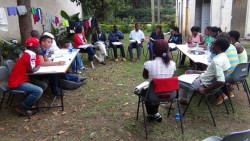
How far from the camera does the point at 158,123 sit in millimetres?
4227

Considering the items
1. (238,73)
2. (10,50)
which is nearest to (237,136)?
(238,73)

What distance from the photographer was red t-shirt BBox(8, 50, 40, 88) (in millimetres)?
4398

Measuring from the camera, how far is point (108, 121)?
436cm

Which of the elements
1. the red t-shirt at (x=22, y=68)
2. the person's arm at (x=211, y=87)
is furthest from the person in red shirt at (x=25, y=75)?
the person's arm at (x=211, y=87)

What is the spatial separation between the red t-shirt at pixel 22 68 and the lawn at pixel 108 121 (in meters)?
0.66

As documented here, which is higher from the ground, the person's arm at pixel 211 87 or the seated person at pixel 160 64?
the seated person at pixel 160 64

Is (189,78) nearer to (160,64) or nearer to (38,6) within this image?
(160,64)

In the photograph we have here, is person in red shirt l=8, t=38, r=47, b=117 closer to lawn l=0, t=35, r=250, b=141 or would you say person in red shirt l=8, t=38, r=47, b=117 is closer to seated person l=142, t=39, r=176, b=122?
lawn l=0, t=35, r=250, b=141

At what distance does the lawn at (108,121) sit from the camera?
3.88 metres

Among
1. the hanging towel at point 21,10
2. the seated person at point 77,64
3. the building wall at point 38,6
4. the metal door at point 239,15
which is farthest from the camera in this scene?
the metal door at point 239,15

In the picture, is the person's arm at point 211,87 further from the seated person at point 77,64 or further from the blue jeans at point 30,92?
the seated person at point 77,64

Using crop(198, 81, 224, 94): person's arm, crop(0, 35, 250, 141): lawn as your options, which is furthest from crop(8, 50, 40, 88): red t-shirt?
crop(198, 81, 224, 94): person's arm

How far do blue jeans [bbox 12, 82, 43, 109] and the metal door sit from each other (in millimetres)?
11500

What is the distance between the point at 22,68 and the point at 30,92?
44 cm
